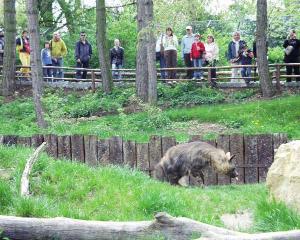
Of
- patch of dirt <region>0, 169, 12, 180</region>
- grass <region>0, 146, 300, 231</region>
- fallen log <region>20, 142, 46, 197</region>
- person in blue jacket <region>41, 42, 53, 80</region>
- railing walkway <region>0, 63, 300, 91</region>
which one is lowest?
grass <region>0, 146, 300, 231</region>

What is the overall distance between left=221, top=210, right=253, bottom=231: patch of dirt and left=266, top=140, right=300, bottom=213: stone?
395 mm

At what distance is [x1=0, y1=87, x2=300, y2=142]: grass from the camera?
Answer: 19.6 metres

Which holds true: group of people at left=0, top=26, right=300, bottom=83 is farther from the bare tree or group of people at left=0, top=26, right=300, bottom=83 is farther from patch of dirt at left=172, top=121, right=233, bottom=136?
patch of dirt at left=172, top=121, right=233, bottom=136

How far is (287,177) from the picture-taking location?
867cm

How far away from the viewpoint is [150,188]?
9656 millimetres

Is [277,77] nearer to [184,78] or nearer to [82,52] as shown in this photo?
[184,78]

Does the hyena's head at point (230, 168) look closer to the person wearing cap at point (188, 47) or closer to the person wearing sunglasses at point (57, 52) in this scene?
the person wearing cap at point (188, 47)

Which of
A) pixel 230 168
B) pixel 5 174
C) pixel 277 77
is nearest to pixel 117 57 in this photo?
pixel 277 77

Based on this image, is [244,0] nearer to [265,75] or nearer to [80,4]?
[265,75]

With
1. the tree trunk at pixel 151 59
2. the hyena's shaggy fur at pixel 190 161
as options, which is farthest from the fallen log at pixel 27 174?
the tree trunk at pixel 151 59

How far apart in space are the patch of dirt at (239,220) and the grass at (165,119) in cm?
870

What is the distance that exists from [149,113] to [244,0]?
575 centimetres

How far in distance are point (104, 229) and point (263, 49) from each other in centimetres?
1748

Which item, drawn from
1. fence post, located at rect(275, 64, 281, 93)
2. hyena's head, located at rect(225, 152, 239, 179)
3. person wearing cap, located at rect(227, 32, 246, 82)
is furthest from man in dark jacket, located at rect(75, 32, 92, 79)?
hyena's head, located at rect(225, 152, 239, 179)
